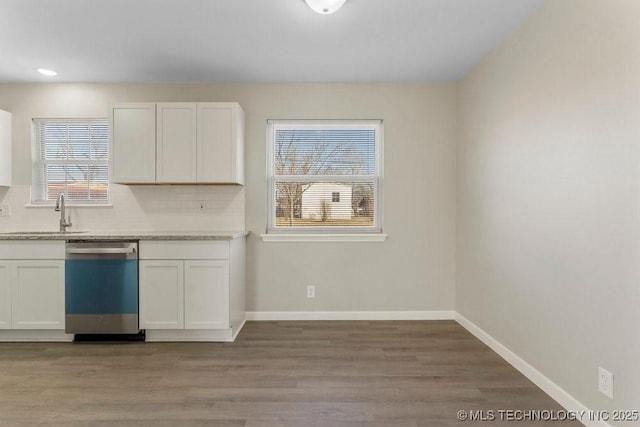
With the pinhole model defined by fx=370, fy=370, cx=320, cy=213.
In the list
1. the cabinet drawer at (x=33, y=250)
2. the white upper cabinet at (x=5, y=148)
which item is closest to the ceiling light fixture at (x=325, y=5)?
the cabinet drawer at (x=33, y=250)

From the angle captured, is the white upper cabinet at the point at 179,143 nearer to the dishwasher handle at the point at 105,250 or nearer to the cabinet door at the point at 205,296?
the dishwasher handle at the point at 105,250

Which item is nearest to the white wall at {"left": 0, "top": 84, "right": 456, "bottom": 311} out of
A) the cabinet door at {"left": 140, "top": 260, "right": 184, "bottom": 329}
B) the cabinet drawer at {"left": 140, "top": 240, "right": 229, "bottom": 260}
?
the cabinet drawer at {"left": 140, "top": 240, "right": 229, "bottom": 260}

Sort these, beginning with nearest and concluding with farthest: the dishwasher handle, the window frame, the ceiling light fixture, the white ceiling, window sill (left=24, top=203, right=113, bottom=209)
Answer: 1. the ceiling light fixture
2. the white ceiling
3. the dishwasher handle
4. window sill (left=24, top=203, right=113, bottom=209)
5. the window frame

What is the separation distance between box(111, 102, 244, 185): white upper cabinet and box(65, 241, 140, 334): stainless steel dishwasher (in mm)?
737

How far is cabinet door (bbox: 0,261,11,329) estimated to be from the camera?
314 centimetres

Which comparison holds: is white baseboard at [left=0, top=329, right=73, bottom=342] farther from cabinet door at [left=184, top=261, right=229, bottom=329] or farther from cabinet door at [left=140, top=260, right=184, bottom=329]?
cabinet door at [left=184, top=261, right=229, bottom=329]

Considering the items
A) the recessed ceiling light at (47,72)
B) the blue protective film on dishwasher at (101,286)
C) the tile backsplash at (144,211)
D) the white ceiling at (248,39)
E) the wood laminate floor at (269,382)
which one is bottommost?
the wood laminate floor at (269,382)

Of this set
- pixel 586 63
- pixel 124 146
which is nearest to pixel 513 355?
pixel 586 63

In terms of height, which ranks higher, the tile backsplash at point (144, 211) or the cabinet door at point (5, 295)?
the tile backsplash at point (144, 211)

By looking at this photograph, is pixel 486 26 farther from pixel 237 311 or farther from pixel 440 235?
pixel 237 311

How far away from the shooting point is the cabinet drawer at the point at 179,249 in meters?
3.14

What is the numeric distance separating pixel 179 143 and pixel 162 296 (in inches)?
54.6

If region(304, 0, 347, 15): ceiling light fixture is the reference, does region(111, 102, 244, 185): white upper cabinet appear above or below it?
below

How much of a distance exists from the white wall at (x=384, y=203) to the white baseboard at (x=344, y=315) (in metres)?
0.05
